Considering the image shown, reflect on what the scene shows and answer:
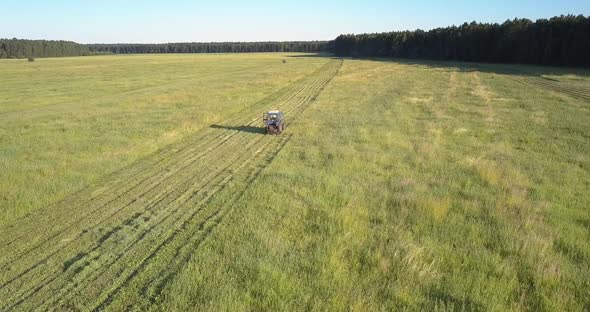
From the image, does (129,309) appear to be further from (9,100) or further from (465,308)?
(9,100)

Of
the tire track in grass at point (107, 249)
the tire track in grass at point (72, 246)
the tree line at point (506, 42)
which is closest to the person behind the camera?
the tire track in grass at point (107, 249)

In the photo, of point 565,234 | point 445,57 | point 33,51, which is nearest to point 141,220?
point 565,234

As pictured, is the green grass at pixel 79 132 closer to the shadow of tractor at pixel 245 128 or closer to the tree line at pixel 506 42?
the shadow of tractor at pixel 245 128

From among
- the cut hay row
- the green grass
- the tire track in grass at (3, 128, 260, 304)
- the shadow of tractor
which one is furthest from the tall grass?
the cut hay row

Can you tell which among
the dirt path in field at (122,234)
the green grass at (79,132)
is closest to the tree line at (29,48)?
the green grass at (79,132)

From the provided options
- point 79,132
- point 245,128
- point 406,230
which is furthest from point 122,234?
point 79,132

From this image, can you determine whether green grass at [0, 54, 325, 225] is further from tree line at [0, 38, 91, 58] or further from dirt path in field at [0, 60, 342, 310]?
tree line at [0, 38, 91, 58]

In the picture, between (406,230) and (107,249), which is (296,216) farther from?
(107,249)
